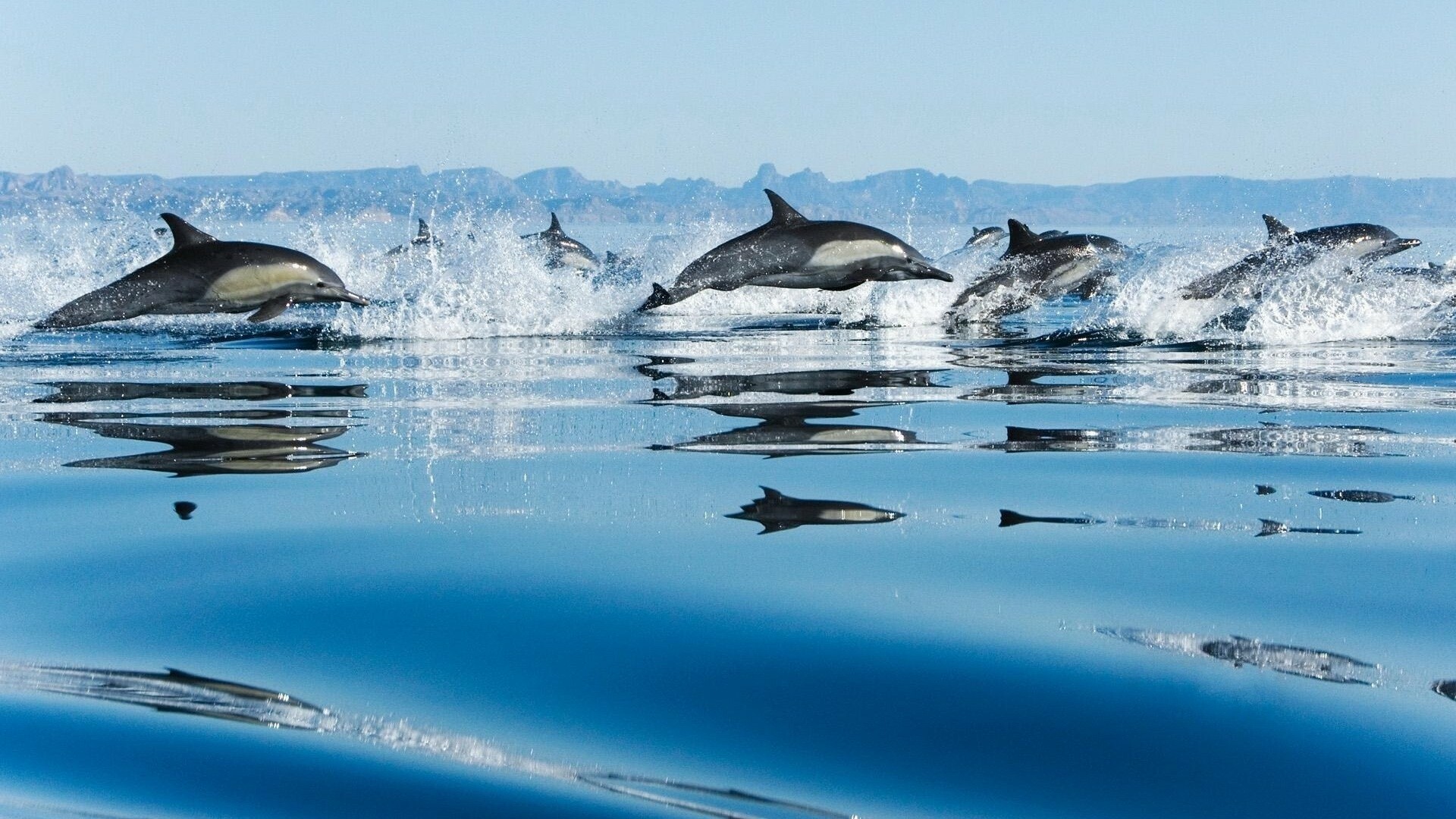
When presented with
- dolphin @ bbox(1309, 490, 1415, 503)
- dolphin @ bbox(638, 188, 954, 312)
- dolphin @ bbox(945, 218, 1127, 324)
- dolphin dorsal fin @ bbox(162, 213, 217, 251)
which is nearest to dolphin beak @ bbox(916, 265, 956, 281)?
dolphin @ bbox(638, 188, 954, 312)

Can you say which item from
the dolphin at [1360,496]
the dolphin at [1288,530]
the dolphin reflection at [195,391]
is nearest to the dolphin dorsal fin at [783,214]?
the dolphin reflection at [195,391]

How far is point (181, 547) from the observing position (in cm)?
454

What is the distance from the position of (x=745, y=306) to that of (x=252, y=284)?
355 inches

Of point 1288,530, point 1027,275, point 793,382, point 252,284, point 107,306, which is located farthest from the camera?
point 1027,275

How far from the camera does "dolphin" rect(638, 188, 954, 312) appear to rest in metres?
14.8

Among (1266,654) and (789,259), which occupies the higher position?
(789,259)

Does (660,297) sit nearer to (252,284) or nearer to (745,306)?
(252,284)

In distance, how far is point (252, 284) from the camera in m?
13.6

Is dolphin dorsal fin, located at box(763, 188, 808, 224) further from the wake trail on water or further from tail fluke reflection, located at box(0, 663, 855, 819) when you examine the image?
tail fluke reflection, located at box(0, 663, 855, 819)

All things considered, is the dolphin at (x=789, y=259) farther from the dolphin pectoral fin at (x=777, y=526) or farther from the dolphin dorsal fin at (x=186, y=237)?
the dolphin pectoral fin at (x=777, y=526)

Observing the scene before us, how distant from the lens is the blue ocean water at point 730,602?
259 centimetres

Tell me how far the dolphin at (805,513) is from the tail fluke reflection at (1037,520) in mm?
343

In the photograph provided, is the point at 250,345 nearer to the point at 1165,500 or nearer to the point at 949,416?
the point at 949,416

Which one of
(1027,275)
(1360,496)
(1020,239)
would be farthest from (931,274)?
(1360,496)
